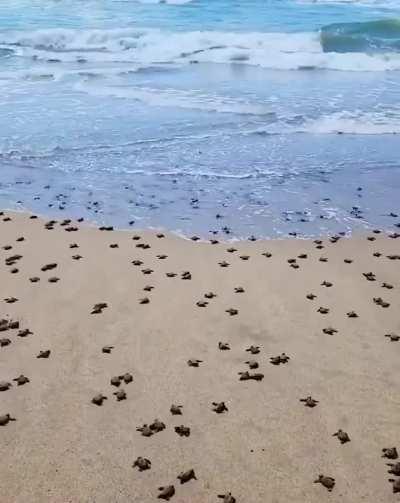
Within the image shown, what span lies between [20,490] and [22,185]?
1126 centimetres

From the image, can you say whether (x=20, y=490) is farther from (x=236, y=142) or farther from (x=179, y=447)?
(x=236, y=142)

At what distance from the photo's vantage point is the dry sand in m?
7.69

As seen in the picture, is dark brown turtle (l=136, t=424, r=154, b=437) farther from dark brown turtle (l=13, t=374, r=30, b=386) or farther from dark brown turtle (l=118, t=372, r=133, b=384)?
dark brown turtle (l=13, t=374, r=30, b=386)

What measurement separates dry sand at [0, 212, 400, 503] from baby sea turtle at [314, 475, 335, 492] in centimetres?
6

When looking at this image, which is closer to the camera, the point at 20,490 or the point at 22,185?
the point at 20,490

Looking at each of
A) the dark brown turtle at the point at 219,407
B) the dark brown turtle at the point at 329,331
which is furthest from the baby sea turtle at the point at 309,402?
A: the dark brown turtle at the point at 329,331

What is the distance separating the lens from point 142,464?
305 inches

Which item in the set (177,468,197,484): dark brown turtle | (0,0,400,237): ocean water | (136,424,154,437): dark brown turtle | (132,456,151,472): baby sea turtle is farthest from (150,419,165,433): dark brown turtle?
(0,0,400,237): ocean water

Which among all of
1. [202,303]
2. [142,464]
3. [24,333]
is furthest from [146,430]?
[202,303]

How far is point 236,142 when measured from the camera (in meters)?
21.2

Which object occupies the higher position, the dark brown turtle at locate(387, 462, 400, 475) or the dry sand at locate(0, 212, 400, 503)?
the dry sand at locate(0, 212, 400, 503)

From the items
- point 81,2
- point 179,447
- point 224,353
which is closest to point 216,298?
point 224,353

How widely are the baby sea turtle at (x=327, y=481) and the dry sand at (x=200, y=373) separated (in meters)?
0.06

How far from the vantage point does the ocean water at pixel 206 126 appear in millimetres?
16188
